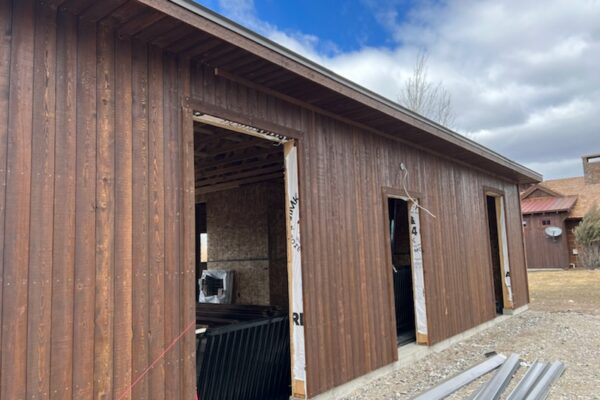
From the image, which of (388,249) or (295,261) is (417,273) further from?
(295,261)

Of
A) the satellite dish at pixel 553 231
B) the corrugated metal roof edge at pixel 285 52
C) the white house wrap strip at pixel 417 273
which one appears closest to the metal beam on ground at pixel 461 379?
the white house wrap strip at pixel 417 273

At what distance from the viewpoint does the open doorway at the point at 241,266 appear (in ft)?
12.2

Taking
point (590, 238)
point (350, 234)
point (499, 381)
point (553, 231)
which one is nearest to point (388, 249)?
point (350, 234)

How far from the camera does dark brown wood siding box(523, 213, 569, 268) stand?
2025 centimetres

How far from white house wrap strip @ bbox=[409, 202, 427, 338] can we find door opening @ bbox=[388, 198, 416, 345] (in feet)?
0.77

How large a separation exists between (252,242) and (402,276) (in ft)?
8.22

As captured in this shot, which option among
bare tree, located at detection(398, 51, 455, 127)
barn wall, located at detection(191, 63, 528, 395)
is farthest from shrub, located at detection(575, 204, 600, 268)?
barn wall, located at detection(191, 63, 528, 395)

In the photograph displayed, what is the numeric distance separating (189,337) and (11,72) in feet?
5.83

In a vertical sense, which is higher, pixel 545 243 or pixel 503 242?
pixel 503 242

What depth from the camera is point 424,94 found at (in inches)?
711

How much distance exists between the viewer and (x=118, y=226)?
8.18 ft

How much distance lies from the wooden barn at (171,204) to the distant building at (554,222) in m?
17.6

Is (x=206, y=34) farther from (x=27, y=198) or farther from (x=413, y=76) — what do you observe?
(x=413, y=76)

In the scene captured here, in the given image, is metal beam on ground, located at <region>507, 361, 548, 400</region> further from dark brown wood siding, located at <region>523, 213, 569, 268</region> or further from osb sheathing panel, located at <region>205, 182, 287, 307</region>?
dark brown wood siding, located at <region>523, 213, 569, 268</region>
